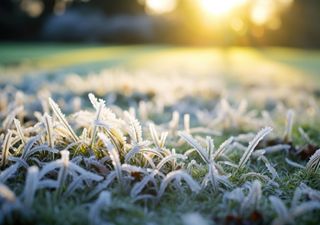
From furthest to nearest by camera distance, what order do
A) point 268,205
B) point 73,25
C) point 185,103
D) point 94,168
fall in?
point 73,25, point 185,103, point 94,168, point 268,205

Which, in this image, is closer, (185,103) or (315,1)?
(185,103)

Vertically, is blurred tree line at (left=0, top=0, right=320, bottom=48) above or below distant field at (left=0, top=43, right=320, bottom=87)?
above

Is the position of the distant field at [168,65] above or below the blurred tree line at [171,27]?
below

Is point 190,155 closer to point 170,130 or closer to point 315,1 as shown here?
point 170,130

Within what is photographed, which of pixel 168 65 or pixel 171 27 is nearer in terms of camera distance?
pixel 168 65

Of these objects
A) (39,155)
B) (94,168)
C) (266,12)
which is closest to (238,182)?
(94,168)

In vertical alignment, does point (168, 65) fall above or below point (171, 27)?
below

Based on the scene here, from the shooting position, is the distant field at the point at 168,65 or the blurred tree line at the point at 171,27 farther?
the blurred tree line at the point at 171,27

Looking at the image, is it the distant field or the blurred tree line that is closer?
the distant field
